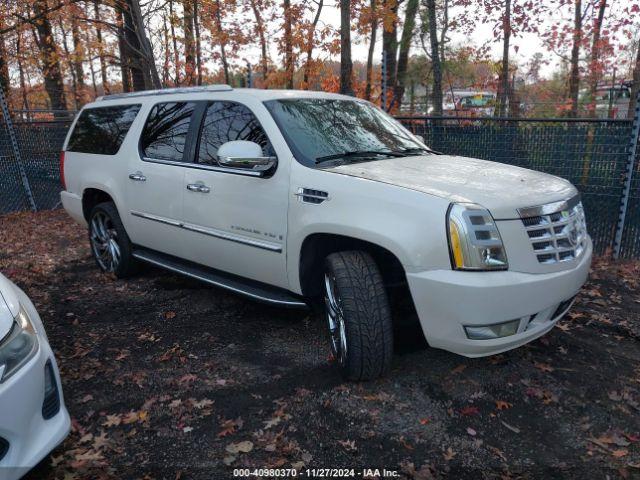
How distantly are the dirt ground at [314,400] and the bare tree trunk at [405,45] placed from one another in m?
11.4

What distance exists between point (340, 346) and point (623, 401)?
174 cm

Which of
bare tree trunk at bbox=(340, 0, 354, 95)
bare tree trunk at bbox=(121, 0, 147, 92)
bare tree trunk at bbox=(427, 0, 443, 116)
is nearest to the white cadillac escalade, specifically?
bare tree trunk at bbox=(340, 0, 354, 95)

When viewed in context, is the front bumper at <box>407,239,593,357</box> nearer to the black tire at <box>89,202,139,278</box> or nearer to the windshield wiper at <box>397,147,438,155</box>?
the windshield wiper at <box>397,147,438,155</box>

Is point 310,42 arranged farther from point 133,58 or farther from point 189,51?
point 133,58

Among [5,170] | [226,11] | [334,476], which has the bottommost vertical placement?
[334,476]

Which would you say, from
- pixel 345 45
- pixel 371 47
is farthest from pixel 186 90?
pixel 371 47

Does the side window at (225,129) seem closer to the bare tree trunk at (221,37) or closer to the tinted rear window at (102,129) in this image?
the tinted rear window at (102,129)

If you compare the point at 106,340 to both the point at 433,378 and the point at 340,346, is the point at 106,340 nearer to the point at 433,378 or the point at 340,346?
the point at 340,346

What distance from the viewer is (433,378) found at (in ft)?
10.9

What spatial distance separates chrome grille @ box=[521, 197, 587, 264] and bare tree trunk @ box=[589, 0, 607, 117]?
13337 mm

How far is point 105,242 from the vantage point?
561 centimetres

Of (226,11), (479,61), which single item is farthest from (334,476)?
(479,61)

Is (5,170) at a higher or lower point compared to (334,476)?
higher

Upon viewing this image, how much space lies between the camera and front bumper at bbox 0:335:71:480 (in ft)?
6.92
